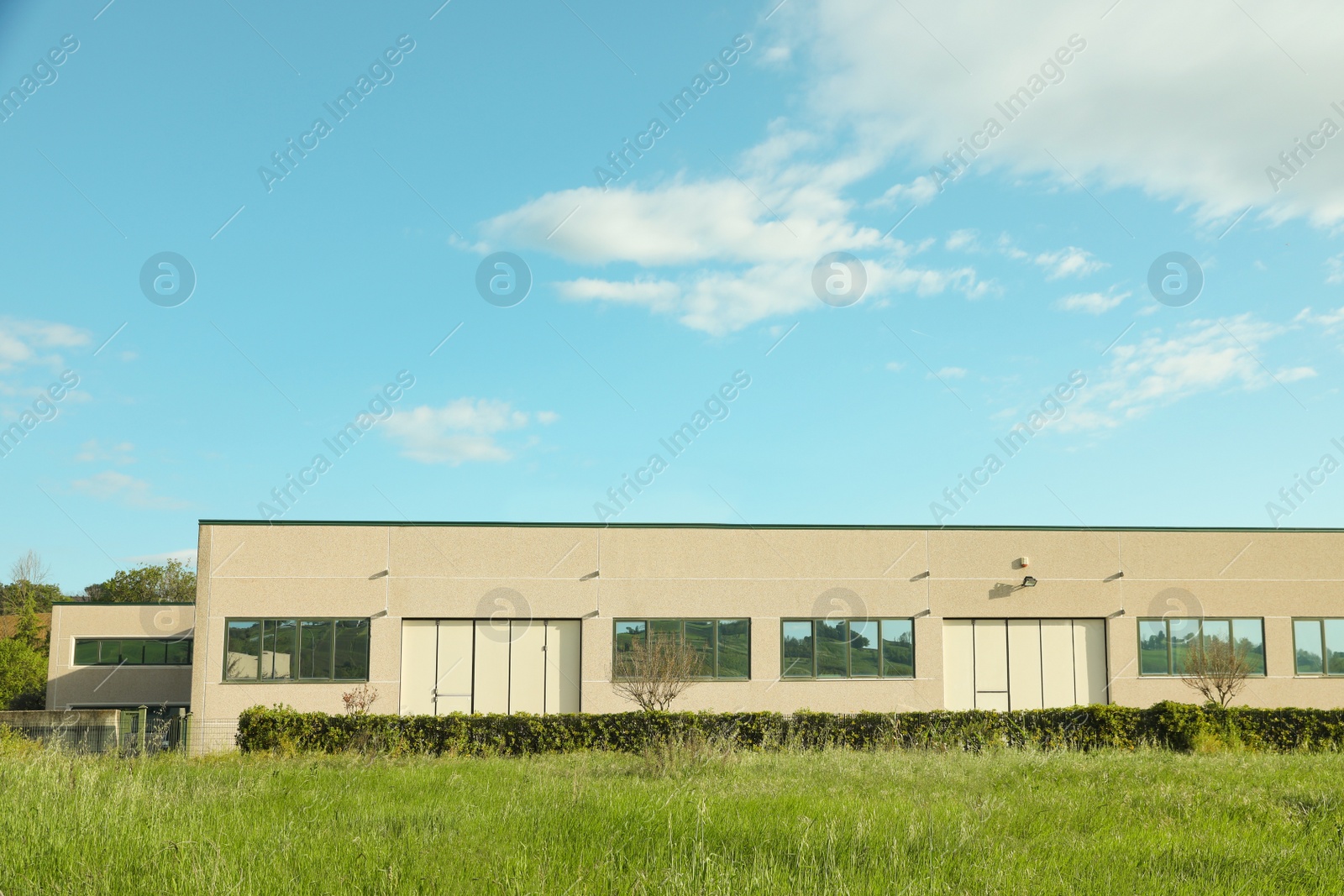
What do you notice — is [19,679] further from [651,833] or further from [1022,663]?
[651,833]

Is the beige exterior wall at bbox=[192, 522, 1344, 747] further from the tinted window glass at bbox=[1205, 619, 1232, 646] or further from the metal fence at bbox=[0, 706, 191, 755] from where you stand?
the metal fence at bbox=[0, 706, 191, 755]

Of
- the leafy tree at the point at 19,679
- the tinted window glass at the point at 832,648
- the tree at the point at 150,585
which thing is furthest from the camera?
the tree at the point at 150,585

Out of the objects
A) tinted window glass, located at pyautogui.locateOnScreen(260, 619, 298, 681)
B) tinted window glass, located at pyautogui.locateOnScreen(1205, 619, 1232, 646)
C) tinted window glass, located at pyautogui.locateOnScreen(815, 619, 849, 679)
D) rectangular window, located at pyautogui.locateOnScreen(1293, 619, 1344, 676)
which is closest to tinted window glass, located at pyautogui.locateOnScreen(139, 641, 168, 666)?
tinted window glass, located at pyautogui.locateOnScreen(260, 619, 298, 681)

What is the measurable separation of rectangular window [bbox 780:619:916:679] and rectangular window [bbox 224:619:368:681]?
32.2 ft

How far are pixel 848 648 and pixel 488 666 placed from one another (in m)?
8.45

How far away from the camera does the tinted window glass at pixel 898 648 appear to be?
24.4 m

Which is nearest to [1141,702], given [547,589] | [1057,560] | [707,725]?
[1057,560]

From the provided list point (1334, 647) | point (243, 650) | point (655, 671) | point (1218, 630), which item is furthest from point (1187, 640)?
point (243, 650)

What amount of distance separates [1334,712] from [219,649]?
2397 centimetres

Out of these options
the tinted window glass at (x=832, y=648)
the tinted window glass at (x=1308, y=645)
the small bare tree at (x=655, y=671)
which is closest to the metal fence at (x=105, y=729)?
the small bare tree at (x=655, y=671)

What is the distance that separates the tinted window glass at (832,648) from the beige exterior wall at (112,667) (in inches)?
958

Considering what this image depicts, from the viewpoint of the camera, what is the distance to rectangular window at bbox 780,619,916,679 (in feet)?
79.0

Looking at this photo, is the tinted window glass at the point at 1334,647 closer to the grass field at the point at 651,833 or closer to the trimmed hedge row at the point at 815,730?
the trimmed hedge row at the point at 815,730

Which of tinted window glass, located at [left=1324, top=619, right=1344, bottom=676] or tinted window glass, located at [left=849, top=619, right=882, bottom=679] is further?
tinted window glass, located at [left=1324, top=619, right=1344, bottom=676]
